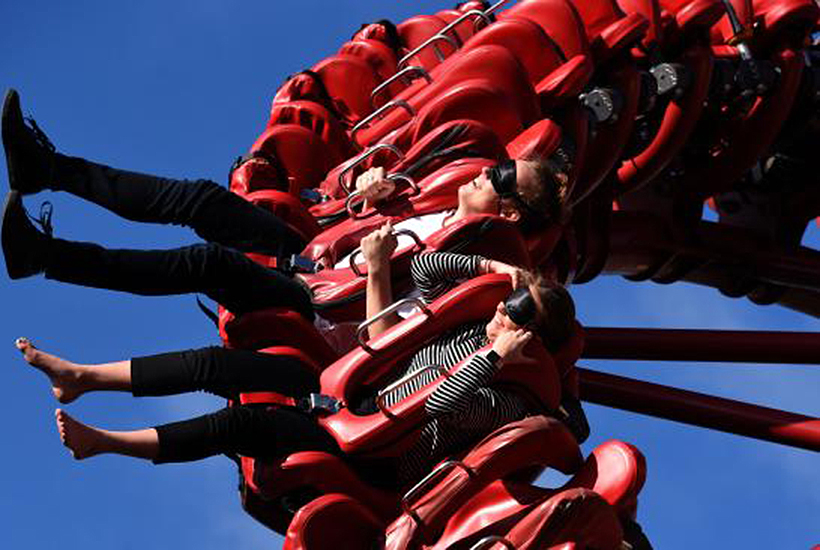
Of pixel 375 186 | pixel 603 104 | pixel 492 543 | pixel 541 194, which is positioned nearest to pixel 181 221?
pixel 375 186

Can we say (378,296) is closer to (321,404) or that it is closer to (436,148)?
(321,404)

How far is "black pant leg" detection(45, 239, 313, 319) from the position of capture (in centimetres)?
581

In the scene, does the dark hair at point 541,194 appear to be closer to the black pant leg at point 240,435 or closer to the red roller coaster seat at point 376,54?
the black pant leg at point 240,435

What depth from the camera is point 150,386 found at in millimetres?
5668

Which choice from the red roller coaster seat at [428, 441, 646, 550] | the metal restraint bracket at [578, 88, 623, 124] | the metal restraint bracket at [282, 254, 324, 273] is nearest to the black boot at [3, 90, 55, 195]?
the metal restraint bracket at [282, 254, 324, 273]

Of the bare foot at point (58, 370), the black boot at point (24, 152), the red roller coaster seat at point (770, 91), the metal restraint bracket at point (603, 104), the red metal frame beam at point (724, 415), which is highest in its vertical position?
the black boot at point (24, 152)

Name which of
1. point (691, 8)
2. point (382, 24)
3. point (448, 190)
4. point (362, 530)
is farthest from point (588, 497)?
point (382, 24)

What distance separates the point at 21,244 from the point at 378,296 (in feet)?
3.79

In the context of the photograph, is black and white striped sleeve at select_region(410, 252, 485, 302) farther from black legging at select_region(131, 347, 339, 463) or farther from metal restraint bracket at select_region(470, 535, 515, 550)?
metal restraint bracket at select_region(470, 535, 515, 550)

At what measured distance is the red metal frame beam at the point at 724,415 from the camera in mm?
7461

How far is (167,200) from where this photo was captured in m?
6.24

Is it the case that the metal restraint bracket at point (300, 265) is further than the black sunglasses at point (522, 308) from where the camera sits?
Yes

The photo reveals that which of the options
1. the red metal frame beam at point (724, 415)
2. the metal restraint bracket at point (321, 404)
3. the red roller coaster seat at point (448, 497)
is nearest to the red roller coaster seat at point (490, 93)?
the red metal frame beam at point (724, 415)

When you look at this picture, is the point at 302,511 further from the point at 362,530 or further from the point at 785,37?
the point at 785,37
